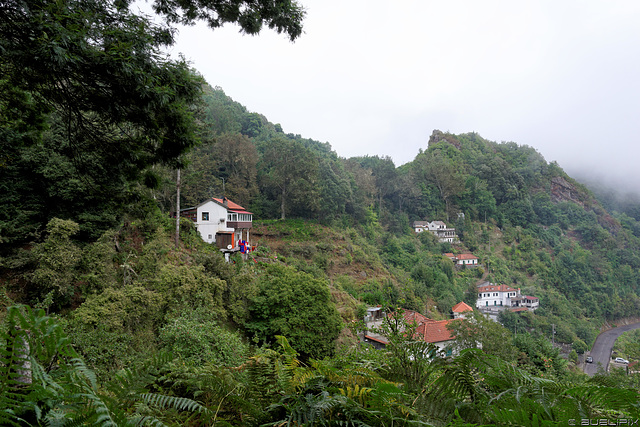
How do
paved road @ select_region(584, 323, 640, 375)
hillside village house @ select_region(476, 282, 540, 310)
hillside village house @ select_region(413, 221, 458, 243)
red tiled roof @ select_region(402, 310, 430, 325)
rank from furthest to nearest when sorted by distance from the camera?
hillside village house @ select_region(413, 221, 458, 243) < hillside village house @ select_region(476, 282, 540, 310) < paved road @ select_region(584, 323, 640, 375) < red tiled roof @ select_region(402, 310, 430, 325)

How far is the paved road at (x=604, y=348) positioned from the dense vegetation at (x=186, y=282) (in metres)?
1.04

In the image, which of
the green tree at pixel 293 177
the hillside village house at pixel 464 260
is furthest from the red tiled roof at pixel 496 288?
the green tree at pixel 293 177

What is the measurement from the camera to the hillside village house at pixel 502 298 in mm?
32250

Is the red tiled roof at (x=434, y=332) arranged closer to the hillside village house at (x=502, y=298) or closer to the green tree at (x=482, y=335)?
the green tree at (x=482, y=335)

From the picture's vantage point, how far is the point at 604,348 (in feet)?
94.9

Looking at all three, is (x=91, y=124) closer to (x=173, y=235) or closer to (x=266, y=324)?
(x=266, y=324)

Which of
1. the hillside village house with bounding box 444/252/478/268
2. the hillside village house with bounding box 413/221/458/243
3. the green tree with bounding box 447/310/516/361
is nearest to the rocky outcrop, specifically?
the hillside village house with bounding box 413/221/458/243

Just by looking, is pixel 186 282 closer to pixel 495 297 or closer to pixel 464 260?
pixel 495 297

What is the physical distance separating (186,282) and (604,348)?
123 feet

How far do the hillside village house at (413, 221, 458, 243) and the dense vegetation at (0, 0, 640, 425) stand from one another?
299 inches

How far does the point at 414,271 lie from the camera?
87.0 ft

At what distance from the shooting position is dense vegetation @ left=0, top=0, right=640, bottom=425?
3.38 feet

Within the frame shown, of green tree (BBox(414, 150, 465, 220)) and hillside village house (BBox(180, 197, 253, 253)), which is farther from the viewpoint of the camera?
green tree (BBox(414, 150, 465, 220))

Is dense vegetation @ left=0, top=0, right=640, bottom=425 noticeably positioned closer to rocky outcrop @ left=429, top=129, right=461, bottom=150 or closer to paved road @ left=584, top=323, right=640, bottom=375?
paved road @ left=584, top=323, right=640, bottom=375
